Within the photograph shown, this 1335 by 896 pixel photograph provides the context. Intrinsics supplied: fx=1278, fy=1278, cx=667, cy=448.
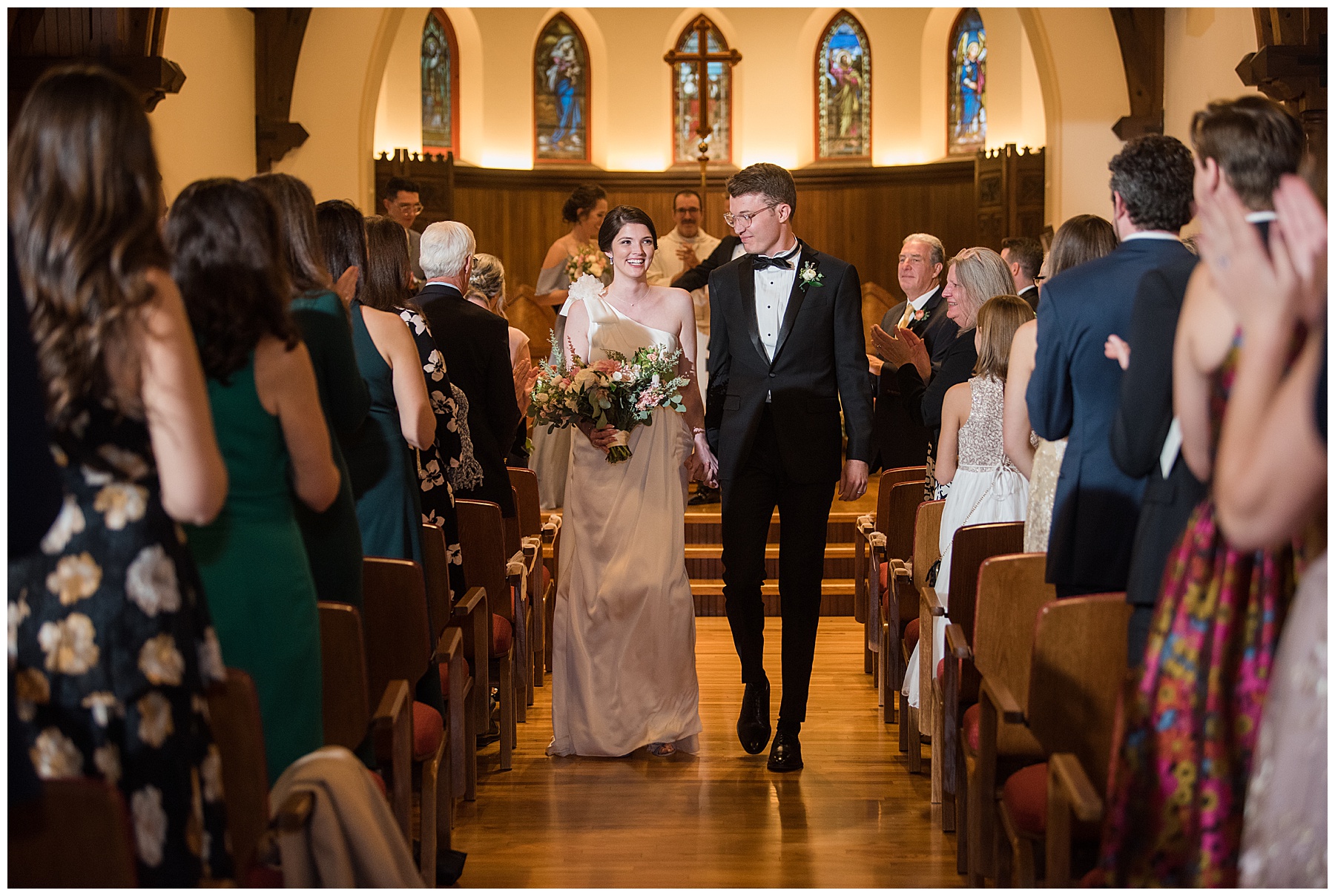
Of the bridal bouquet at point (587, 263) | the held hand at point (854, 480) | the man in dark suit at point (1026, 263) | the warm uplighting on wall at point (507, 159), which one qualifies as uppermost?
the warm uplighting on wall at point (507, 159)

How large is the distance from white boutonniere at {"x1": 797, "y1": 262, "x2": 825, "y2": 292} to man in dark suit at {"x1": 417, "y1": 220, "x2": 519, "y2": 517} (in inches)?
41.5

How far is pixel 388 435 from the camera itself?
3420 mm

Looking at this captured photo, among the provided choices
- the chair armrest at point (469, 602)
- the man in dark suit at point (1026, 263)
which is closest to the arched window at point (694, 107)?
A: the man in dark suit at point (1026, 263)

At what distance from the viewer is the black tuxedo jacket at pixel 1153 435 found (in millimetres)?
2293

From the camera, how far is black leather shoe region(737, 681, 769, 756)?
14.4 ft

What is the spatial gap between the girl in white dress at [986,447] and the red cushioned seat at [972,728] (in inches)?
32.0

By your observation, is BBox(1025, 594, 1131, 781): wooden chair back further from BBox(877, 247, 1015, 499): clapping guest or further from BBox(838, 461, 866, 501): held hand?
BBox(877, 247, 1015, 499): clapping guest

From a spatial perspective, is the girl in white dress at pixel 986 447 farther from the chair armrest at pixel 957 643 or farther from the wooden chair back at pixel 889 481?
the wooden chair back at pixel 889 481

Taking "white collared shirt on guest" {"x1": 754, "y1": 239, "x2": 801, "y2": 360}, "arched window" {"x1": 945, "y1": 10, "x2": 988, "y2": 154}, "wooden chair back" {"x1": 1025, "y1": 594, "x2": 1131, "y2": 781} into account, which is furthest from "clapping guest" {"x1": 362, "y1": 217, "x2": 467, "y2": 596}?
"arched window" {"x1": 945, "y1": 10, "x2": 988, "y2": 154}

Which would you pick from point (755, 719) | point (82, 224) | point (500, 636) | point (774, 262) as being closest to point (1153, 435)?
point (82, 224)

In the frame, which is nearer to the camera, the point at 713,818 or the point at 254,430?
the point at 254,430

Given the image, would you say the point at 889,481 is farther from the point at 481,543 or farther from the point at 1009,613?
the point at 1009,613

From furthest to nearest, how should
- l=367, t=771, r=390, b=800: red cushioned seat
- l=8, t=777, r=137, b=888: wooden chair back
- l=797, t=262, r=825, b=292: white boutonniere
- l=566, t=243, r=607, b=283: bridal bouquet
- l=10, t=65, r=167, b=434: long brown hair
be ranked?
l=566, t=243, r=607, b=283: bridal bouquet, l=797, t=262, r=825, b=292: white boutonniere, l=367, t=771, r=390, b=800: red cushioned seat, l=10, t=65, r=167, b=434: long brown hair, l=8, t=777, r=137, b=888: wooden chair back

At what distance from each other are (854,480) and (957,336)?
0.89m
